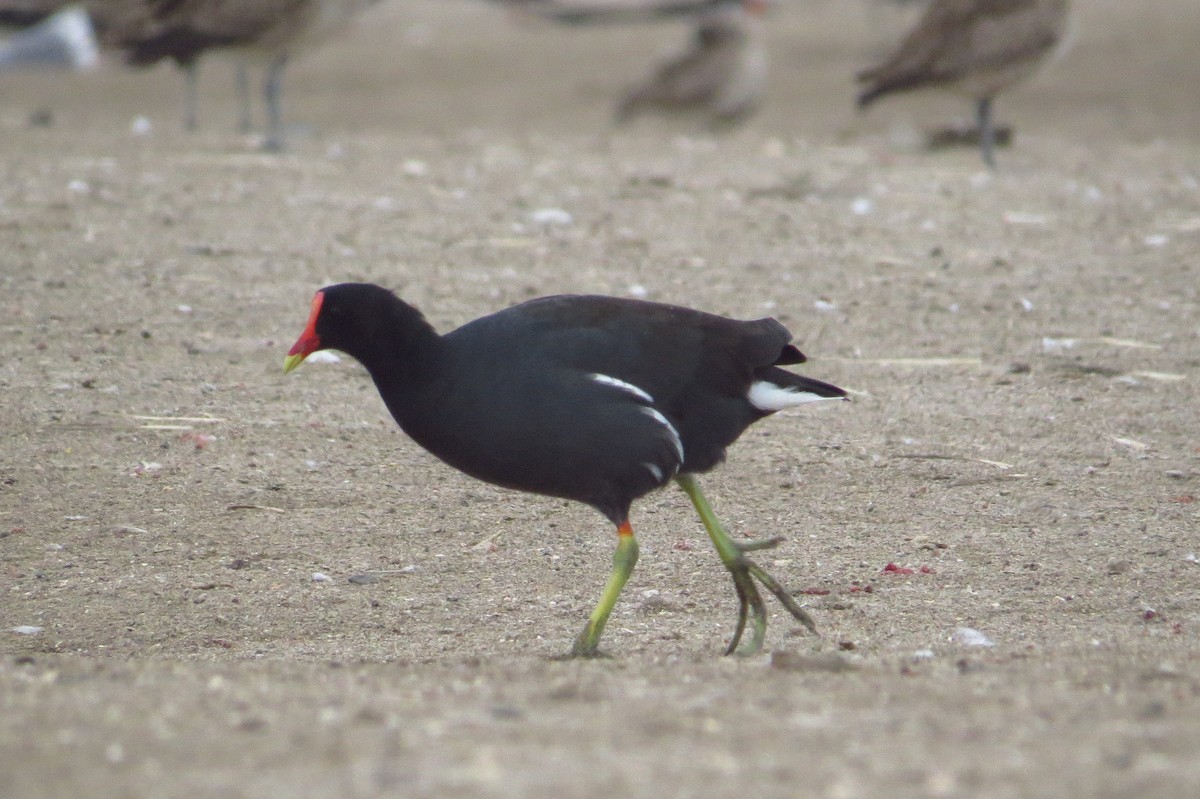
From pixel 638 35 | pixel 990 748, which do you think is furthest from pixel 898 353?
pixel 638 35

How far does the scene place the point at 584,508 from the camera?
231 inches

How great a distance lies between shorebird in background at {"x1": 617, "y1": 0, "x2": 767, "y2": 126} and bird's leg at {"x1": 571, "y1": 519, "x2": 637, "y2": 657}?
10.2m

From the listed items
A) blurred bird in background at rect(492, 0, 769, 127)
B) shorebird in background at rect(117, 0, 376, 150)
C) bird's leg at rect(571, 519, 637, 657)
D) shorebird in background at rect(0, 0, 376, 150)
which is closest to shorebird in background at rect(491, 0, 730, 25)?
blurred bird in background at rect(492, 0, 769, 127)

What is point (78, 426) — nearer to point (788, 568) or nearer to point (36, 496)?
point (36, 496)

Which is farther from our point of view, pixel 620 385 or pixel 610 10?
pixel 610 10

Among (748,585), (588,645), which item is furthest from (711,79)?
(588,645)

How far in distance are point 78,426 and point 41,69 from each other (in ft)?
44.8

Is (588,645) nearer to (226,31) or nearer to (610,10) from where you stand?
(226,31)

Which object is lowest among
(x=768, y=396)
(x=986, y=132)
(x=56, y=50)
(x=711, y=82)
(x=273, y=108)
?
(x=56, y=50)

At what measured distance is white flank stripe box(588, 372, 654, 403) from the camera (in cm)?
443

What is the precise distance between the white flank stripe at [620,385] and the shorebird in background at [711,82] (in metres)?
10.1

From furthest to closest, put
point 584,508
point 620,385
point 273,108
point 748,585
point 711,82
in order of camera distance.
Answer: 1. point 711,82
2. point 273,108
3. point 584,508
4. point 748,585
5. point 620,385

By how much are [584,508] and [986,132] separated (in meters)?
6.06

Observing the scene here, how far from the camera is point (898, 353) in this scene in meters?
7.27
